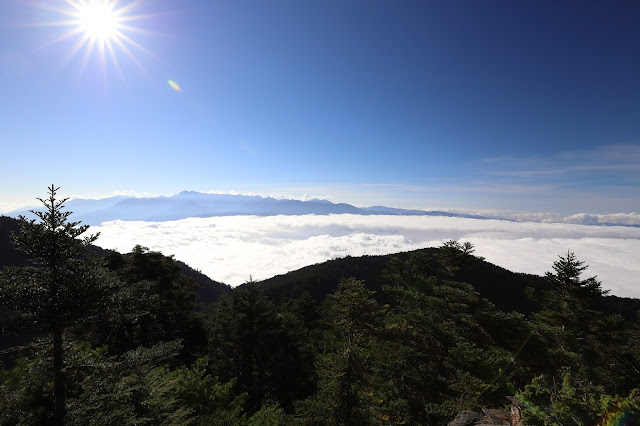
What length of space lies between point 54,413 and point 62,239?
5396mm

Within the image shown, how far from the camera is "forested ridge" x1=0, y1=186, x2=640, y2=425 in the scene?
816 centimetres

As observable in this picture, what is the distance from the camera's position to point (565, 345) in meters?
23.9

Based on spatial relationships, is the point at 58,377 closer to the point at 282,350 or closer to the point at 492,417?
the point at 492,417

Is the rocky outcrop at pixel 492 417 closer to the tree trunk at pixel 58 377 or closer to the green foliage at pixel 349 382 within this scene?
the green foliage at pixel 349 382

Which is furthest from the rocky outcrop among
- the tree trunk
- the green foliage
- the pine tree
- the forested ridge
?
the pine tree

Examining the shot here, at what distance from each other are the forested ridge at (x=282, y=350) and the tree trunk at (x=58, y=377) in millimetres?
31

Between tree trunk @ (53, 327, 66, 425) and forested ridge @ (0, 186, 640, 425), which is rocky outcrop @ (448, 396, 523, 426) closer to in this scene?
forested ridge @ (0, 186, 640, 425)

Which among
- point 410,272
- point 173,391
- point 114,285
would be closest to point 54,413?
point 114,285

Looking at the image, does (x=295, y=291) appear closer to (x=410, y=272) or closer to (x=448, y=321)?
(x=410, y=272)

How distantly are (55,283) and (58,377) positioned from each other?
2969 mm

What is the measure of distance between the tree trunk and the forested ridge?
0.10ft

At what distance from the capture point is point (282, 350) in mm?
29969

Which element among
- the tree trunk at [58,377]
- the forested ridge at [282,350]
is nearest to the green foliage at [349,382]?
the forested ridge at [282,350]

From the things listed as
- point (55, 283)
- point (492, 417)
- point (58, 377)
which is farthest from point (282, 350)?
point (55, 283)
